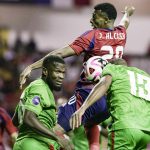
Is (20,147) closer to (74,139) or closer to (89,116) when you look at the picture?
(89,116)

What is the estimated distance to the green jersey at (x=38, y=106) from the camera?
404 inches

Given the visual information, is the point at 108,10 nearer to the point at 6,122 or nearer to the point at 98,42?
the point at 98,42


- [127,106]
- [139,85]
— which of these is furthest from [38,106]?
[139,85]

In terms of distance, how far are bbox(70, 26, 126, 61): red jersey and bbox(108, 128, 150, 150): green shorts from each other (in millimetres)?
1893

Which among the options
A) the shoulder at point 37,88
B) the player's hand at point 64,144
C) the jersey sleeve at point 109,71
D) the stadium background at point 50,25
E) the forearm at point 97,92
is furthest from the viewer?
the stadium background at point 50,25

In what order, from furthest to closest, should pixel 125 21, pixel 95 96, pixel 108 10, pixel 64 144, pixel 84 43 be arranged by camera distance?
pixel 125 21 → pixel 108 10 → pixel 84 43 → pixel 95 96 → pixel 64 144

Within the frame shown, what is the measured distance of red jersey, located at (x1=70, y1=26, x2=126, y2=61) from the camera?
1230cm

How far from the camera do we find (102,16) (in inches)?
488

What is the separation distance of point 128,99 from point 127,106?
9 cm

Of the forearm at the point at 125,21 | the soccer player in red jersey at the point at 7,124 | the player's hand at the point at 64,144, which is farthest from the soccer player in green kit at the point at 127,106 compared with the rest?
the soccer player in red jersey at the point at 7,124

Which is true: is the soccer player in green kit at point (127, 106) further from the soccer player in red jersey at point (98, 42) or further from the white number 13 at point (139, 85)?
the soccer player in red jersey at point (98, 42)

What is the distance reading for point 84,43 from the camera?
1231 cm

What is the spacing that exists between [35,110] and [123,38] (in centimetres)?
275

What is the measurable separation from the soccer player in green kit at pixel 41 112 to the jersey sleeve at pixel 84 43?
1638 millimetres
